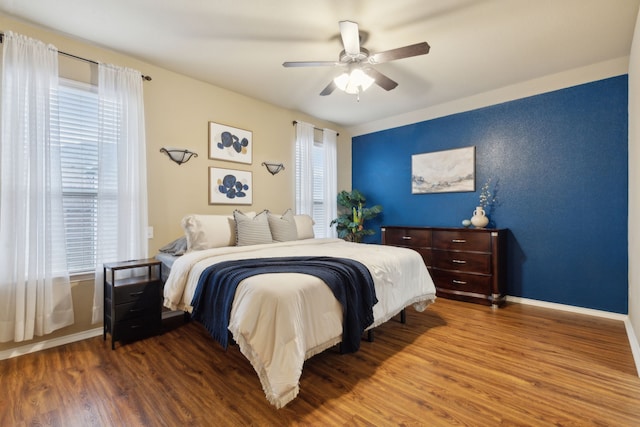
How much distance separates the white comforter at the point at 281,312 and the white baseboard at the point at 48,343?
945mm

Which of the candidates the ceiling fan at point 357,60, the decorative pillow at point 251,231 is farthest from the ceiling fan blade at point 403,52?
the decorative pillow at point 251,231

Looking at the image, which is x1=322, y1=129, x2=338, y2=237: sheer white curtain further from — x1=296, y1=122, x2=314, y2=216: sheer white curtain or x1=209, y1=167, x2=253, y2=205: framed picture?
x1=209, y1=167, x2=253, y2=205: framed picture

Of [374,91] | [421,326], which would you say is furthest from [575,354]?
[374,91]

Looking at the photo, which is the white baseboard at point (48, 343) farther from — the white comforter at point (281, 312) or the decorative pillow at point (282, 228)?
the decorative pillow at point (282, 228)

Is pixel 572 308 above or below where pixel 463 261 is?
below

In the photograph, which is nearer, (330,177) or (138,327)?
(138,327)

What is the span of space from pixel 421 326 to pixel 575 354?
1.20 meters

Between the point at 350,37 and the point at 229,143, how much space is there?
2.15 meters

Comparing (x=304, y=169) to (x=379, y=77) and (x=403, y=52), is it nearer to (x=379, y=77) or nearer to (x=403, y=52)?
(x=379, y=77)

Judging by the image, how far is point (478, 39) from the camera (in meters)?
2.73

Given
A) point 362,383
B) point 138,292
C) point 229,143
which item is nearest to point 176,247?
point 138,292

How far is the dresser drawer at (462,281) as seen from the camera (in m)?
3.67

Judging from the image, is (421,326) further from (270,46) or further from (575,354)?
(270,46)

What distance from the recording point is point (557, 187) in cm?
352
